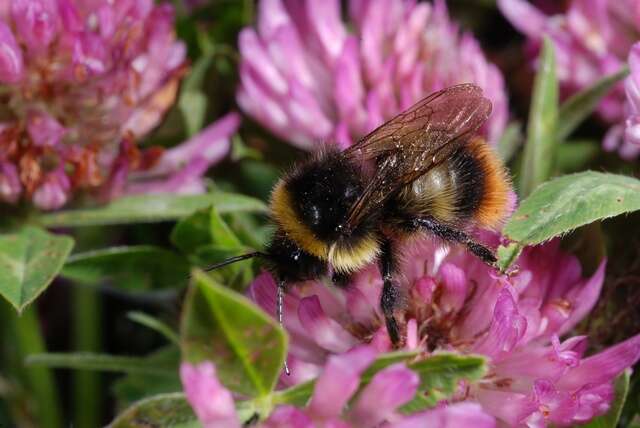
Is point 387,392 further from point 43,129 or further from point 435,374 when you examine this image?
point 43,129

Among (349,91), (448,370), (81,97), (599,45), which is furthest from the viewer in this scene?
(599,45)

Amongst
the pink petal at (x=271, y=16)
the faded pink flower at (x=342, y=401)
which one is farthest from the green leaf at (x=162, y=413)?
the pink petal at (x=271, y=16)

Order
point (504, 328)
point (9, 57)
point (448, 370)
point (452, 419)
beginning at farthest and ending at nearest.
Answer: point (9, 57), point (504, 328), point (448, 370), point (452, 419)

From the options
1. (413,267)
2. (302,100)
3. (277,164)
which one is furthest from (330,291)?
(277,164)

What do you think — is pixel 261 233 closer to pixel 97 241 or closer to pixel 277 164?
pixel 277 164

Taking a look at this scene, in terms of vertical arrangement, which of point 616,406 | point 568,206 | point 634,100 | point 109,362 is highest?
point 634,100

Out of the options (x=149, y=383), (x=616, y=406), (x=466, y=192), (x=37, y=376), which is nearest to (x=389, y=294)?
(x=466, y=192)

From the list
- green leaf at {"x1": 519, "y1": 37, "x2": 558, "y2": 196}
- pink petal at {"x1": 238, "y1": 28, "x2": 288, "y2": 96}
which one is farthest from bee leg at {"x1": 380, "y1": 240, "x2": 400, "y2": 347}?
pink petal at {"x1": 238, "y1": 28, "x2": 288, "y2": 96}
